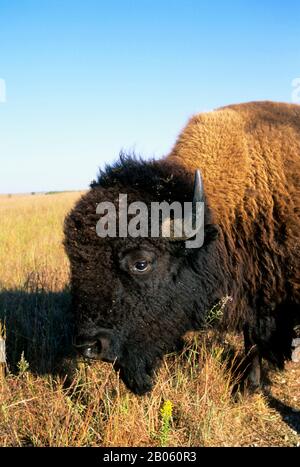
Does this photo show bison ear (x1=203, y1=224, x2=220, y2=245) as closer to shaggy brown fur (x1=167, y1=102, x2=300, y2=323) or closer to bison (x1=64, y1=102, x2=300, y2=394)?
bison (x1=64, y1=102, x2=300, y2=394)

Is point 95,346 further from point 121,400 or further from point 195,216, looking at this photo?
point 195,216

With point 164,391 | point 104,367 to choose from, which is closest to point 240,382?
point 164,391

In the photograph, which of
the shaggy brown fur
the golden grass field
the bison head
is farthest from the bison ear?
the golden grass field

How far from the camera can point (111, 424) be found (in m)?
3.35

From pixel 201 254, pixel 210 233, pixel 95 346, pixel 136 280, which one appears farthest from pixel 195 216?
pixel 95 346

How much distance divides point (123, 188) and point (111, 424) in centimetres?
177

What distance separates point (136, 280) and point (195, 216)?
67 centimetres

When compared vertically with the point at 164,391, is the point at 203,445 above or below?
below

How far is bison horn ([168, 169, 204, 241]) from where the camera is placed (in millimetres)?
3467

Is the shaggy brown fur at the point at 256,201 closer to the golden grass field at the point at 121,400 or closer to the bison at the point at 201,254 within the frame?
the bison at the point at 201,254

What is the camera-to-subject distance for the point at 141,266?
11.4ft

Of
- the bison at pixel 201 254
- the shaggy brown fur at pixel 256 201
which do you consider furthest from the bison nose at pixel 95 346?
the shaggy brown fur at pixel 256 201

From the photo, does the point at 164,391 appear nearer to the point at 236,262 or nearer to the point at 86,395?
the point at 86,395
